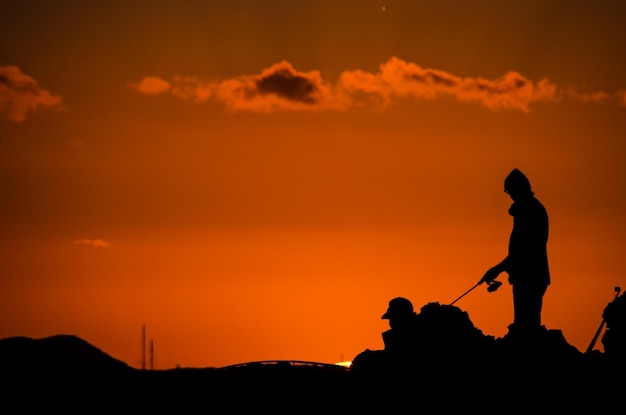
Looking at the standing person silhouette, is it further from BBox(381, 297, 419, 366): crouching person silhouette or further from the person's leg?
BBox(381, 297, 419, 366): crouching person silhouette

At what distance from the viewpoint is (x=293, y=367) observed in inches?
948

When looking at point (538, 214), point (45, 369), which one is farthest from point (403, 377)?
point (45, 369)

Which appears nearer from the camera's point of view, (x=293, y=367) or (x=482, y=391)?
(x=482, y=391)

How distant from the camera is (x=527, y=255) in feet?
74.5

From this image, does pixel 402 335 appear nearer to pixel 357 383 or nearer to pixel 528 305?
pixel 357 383

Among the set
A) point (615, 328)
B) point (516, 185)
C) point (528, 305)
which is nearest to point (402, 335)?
point (528, 305)

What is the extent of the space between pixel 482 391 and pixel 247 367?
215 inches

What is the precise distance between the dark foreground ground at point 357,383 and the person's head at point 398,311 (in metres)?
0.77

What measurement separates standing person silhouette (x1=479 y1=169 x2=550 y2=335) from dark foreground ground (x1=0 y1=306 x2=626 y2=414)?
69cm

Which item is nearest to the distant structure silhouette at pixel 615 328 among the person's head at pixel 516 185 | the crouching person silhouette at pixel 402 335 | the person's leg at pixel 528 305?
the person's leg at pixel 528 305

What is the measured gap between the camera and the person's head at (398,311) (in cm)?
2217

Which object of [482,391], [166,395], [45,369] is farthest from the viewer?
[166,395]

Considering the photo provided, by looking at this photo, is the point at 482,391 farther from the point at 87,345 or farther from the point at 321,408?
the point at 87,345

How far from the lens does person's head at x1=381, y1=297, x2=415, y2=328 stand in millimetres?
22172
